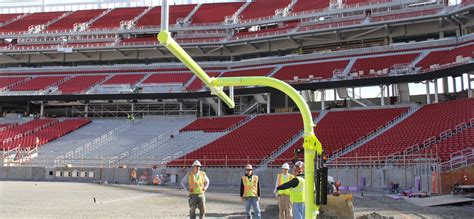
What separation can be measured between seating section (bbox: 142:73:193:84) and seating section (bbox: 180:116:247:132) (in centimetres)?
548

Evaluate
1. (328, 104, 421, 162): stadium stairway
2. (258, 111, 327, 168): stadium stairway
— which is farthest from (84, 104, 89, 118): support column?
(328, 104, 421, 162): stadium stairway

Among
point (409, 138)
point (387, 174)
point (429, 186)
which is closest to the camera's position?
point (429, 186)

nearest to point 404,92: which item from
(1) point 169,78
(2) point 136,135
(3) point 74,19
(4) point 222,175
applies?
(4) point 222,175

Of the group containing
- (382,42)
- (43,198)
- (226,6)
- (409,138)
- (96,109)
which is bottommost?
(43,198)

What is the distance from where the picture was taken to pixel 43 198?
1555 centimetres

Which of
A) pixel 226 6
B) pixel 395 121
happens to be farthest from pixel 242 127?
pixel 226 6

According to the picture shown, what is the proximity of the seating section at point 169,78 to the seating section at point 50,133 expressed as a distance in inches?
276

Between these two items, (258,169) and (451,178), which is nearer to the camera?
(451,178)

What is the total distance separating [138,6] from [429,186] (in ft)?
156

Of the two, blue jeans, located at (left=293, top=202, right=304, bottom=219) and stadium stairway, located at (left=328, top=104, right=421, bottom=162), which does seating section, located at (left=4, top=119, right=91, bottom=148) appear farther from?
blue jeans, located at (left=293, top=202, right=304, bottom=219)

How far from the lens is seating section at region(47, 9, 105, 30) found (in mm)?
50969

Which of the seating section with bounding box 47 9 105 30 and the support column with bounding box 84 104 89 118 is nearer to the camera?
the support column with bounding box 84 104 89 118

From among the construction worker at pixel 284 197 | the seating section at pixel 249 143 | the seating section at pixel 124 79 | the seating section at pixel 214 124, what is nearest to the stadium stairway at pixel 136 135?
the seating section at pixel 214 124

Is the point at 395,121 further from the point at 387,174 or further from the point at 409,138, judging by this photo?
the point at 387,174
